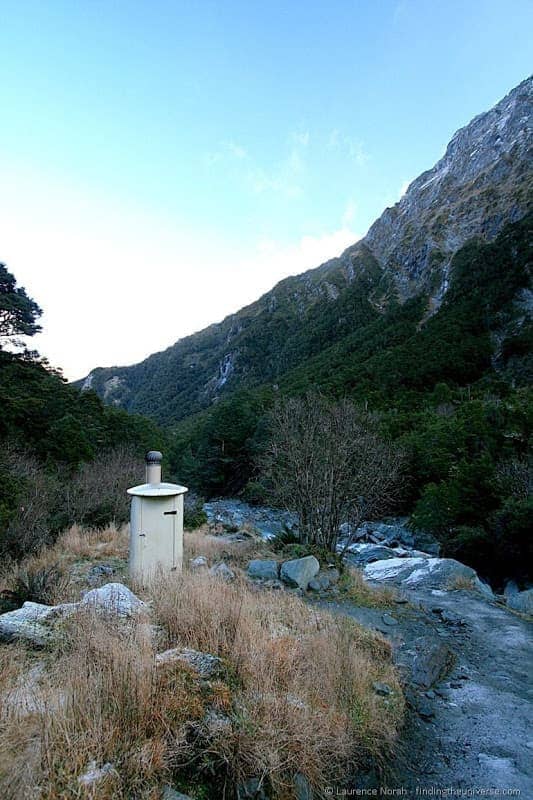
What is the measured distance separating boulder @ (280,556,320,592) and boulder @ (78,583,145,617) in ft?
10.7

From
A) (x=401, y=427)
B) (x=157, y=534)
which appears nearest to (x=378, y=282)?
(x=401, y=427)

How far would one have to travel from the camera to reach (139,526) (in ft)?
19.1

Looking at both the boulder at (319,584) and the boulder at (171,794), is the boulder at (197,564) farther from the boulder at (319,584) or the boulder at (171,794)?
the boulder at (171,794)

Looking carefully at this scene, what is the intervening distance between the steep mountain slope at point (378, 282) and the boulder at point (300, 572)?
41819mm

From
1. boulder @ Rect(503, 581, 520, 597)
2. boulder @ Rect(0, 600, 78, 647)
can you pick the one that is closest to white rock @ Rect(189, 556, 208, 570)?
boulder @ Rect(0, 600, 78, 647)

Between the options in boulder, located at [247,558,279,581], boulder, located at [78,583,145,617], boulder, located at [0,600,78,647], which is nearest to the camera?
boulder, located at [0,600,78,647]

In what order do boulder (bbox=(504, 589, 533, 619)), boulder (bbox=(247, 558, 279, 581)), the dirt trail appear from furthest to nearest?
boulder (bbox=(247, 558, 279, 581))
boulder (bbox=(504, 589, 533, 619))
the dirt trail

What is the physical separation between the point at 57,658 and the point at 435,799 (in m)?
2.74

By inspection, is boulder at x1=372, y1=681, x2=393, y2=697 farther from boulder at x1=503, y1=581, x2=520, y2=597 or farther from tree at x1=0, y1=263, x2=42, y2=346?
tree at x1=0, y1=263, x2=42, y2=346

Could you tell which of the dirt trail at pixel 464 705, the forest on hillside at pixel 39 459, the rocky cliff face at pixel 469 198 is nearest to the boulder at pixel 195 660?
the dirt trail at pixel 464 705

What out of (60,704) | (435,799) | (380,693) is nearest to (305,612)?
(380,693)

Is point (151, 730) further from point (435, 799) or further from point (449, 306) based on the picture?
point (449, 306)

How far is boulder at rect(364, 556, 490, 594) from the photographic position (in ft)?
26.3

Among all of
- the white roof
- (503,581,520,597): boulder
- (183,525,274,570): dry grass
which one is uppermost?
the white roof
